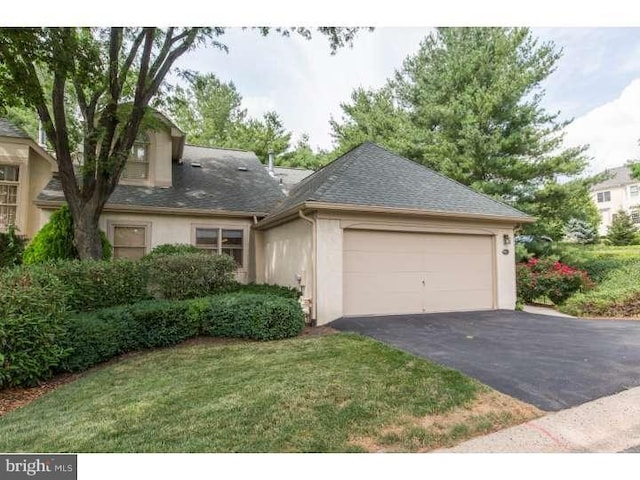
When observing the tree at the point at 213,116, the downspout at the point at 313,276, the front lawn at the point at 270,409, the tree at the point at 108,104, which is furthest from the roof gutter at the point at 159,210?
the tree at the point at 213,116

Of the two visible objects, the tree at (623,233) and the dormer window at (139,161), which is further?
the tree at (623,233)

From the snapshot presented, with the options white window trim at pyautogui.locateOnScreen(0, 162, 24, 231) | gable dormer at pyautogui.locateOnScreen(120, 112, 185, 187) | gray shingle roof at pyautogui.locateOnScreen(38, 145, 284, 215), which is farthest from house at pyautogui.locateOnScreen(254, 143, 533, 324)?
white window trim at pyautogui.locateOnScreen(0, 162, 24, 231)

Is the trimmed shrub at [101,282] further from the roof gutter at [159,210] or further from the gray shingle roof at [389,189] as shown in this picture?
the gray shingle roof at [389,189]

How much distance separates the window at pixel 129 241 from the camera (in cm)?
1027

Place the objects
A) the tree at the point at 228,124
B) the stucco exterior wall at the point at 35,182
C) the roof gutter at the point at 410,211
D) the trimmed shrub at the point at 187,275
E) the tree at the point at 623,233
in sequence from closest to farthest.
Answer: the roof gutter at the point at 410,211 < the trimmed shrub at the point at 187,275 < the stucco exterior wall at the point at 35,182 < the tree at the point at 623,233 < the tree at the point at 228,124

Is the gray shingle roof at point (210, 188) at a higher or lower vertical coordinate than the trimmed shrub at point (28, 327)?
higher

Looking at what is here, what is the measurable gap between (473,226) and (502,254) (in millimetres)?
1167

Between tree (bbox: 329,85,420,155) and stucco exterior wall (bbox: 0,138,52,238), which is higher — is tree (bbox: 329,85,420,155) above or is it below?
above

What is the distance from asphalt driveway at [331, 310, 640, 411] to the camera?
4078 millimetres

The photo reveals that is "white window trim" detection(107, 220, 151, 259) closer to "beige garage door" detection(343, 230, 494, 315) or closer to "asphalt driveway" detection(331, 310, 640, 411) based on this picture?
"beige garage door" detection(343, 230, 494, 315)

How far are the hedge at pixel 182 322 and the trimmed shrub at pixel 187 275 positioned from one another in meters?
1.20

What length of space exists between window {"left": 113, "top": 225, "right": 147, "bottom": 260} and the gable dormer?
5.54ft

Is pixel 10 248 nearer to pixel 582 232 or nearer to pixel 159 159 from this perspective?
pixel 159 159
